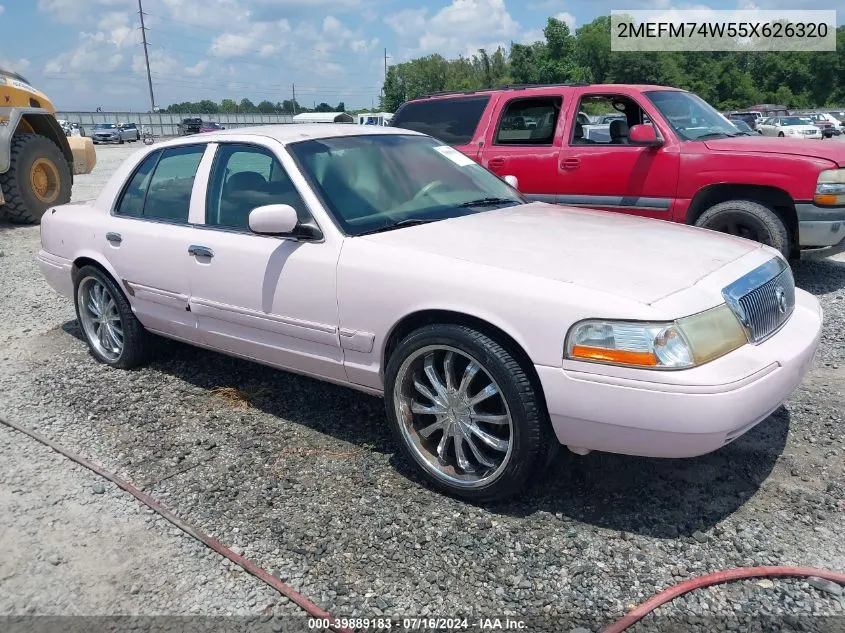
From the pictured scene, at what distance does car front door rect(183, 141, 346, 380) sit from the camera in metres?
3.54

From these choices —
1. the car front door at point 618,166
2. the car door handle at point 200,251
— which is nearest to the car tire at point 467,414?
the car door handle at point 200,251

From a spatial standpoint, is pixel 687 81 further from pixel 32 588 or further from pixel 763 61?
pixel 32 588

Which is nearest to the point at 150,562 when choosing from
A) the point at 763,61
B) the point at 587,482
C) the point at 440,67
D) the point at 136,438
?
the point at 136,438

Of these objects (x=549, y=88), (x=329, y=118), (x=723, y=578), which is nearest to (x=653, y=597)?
(x=723, y=578)

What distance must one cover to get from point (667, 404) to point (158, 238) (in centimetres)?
310

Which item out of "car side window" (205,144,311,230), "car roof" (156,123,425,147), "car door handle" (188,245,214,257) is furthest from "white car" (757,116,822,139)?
"car door handle" (188,245,214,257)

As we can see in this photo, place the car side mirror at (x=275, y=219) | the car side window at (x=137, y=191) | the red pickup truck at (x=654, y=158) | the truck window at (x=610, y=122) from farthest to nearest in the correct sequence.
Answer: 1. the truck window at (x=610, y=122)
2. the red pickup truck at (x=654, y=158)
3. the car side window at (x=137, y=191)
4. the car side mirror at (x=275, y=219)

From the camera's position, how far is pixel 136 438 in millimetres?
3979

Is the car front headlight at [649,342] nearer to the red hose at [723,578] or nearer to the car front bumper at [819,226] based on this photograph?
the red hose at [723,578]

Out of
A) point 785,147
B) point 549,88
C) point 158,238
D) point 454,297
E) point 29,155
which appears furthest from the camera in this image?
point 29,155

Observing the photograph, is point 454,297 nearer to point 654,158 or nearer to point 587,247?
point 587,247

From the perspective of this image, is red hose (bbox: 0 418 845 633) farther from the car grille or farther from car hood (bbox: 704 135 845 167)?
car hood (bbox: 704 135 845 167)

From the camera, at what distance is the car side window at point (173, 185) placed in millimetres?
4363

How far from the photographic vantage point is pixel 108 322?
5039 millimetres
